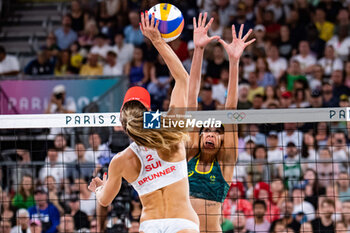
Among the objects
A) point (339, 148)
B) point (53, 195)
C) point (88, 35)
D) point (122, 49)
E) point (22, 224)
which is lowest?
point (22, 224)

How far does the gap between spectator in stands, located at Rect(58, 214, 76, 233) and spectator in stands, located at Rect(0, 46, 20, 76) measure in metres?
5.04

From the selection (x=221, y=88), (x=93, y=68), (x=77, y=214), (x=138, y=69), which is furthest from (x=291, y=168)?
(x=93, y=68)

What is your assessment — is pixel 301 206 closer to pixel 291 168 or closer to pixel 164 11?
pixel 291 168

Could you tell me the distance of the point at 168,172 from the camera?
4.19 meters

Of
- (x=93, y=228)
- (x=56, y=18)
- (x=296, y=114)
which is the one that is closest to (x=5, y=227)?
(x=93, y=228)

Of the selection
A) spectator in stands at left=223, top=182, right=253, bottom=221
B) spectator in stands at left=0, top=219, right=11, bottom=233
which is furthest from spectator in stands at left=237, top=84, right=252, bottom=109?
spectator in stands at left=0, top=219, right=11, bottom=233

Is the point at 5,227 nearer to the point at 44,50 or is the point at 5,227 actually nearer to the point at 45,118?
the point at 45,118

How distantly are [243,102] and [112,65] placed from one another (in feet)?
9.97

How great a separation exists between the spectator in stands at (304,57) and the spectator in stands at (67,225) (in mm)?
5527

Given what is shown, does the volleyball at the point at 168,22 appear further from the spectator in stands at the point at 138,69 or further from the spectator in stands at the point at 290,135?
the spectator in stands at the point at 138,69

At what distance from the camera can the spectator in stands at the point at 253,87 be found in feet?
35.1

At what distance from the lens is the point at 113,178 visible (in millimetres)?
4230

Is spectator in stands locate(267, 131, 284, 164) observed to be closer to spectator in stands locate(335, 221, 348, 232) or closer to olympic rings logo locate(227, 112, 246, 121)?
spectator in stands locate(335, 221, 348, 232)

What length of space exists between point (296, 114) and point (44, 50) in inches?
320
